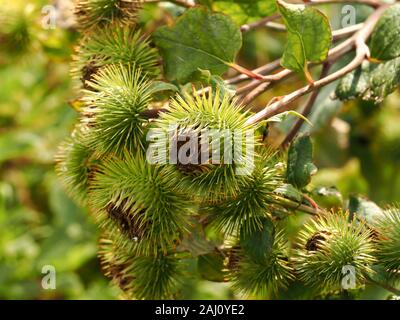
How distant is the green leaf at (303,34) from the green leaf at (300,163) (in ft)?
0.68

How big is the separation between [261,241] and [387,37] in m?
0.77

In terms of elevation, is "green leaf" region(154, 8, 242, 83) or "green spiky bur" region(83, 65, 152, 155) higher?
"green leaf" region(154, 8, 242, 83)

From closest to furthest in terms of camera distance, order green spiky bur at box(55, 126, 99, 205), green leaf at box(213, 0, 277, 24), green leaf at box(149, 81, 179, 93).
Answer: green leaf at box(149, 81, 179, 93)
green spiky bur at box(55, 126, 99, 205)
green leaf at box(213, 0, 277, 24)

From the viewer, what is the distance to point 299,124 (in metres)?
2.18

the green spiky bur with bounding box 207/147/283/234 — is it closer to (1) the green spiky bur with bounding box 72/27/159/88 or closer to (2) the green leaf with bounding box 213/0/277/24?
(1) the green spiky bur with bounding box 72/27/159/88

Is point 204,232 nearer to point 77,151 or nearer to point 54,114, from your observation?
point 77,151

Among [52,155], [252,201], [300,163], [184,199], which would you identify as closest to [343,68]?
[300,163]

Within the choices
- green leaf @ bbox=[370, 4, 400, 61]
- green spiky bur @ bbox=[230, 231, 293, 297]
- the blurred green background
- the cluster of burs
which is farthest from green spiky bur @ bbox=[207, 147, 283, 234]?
the blurred green background

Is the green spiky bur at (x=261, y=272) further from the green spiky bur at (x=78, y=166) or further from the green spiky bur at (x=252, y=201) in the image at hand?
the green spiky bur at (x=78, y=166)

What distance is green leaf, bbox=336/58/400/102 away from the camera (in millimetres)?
2131

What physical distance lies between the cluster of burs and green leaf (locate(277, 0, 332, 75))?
8.9 inches

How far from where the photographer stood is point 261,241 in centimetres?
188

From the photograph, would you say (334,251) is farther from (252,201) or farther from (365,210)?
(365,210)

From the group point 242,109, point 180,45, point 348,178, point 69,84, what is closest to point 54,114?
point 69,84
